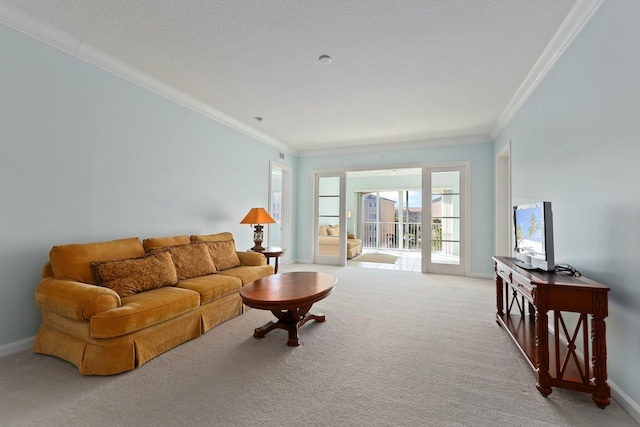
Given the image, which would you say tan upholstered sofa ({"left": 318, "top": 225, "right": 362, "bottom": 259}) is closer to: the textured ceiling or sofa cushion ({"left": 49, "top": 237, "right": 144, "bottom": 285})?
the textured ceiling

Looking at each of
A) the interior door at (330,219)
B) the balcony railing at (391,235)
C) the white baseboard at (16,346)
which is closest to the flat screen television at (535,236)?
the interior door at (330,219)

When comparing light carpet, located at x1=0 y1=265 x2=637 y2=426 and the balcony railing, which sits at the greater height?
the balcony railing

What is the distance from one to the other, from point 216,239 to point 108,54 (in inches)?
90.1

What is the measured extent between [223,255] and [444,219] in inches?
164

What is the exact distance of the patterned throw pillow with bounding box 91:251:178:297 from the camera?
7.50 ft

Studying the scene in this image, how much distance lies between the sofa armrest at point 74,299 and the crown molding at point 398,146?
4966 millimetres

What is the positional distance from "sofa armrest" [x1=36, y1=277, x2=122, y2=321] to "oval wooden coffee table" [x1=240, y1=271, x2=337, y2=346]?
97cm

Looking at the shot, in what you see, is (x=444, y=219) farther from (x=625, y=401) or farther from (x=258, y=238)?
(x=625, y=401)

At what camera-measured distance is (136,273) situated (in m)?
2.44

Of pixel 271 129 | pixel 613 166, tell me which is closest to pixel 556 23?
pixel 613 166

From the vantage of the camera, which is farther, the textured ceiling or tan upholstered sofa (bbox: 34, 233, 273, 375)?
the textured ceiling

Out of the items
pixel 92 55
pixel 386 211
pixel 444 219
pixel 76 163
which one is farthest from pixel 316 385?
pixel 386 211

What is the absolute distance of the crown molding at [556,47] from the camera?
1.94m

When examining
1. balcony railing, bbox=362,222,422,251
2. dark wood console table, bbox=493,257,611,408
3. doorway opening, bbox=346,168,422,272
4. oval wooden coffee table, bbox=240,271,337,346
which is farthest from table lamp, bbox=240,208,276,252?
balcony railing, bbox=362,222,422,251
